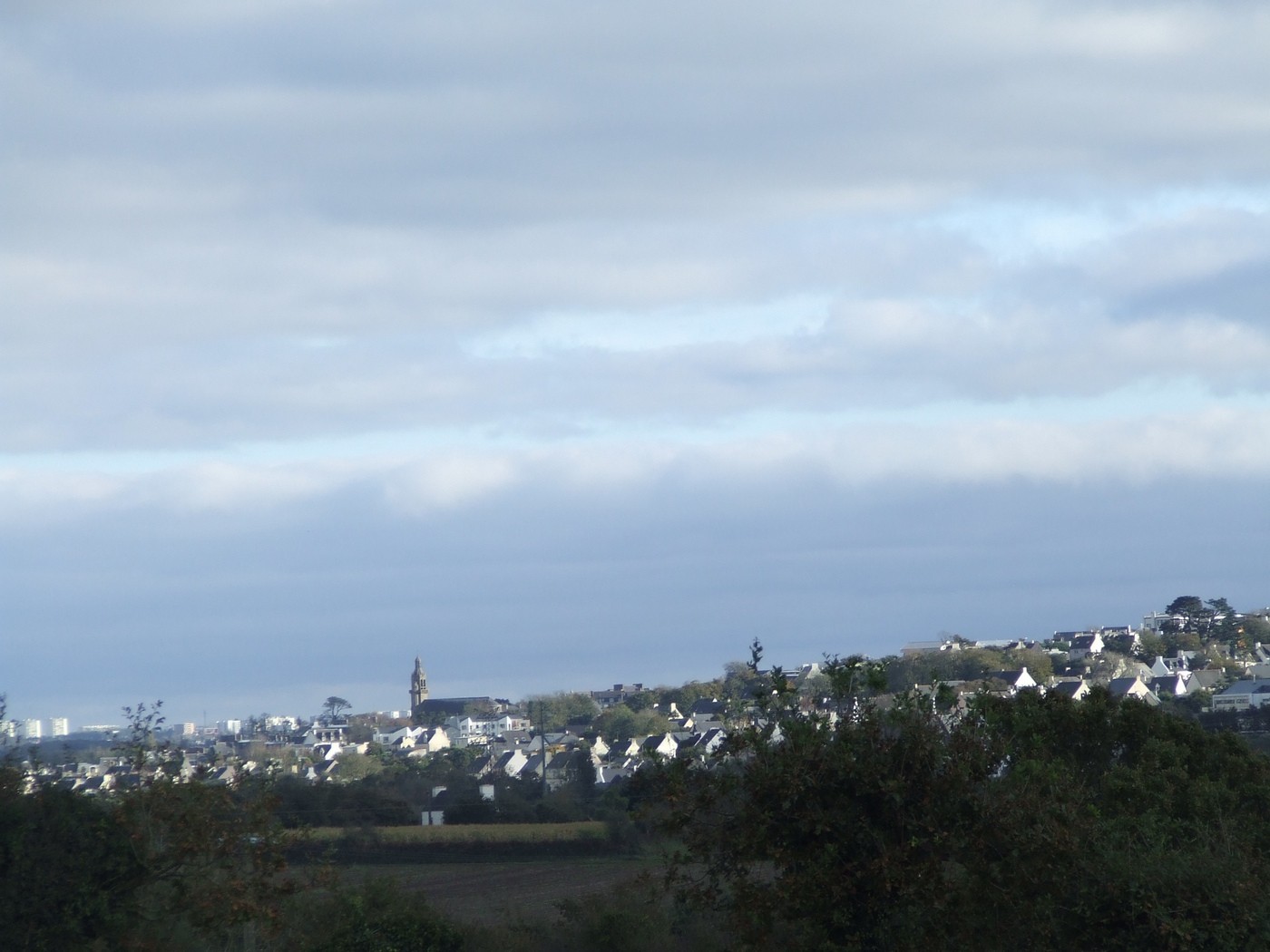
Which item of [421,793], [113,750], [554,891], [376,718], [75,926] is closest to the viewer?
[75,926]

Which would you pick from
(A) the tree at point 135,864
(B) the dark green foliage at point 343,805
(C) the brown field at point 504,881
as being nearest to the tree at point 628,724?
(B) the dark green foliage at point 343,805

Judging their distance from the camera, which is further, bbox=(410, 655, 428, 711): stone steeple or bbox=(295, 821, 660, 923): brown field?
bbox=(410, 655, 428, 711): stone steeple

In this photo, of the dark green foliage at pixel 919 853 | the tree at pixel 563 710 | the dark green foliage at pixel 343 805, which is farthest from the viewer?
the tree at pixel 563 710

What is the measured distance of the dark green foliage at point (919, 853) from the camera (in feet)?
32.7

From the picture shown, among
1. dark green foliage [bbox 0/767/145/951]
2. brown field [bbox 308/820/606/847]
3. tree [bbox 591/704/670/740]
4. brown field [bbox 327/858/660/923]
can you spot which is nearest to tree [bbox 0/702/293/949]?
dark green foliage [bbox 0/767/145/951]

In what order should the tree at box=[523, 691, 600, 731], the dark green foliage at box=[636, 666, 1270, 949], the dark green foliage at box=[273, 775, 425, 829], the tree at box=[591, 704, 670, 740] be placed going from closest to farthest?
the dark green foliage at box=[636, 666, 1270, 949] < the dark green foliage at box=[273, 775, 425, 829] < the tree at box=[591, 704, 670, 740] < the tree at box=[523, 691, 600, 731]

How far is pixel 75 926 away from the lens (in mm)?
13742

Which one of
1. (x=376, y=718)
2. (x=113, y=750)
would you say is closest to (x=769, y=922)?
(x=113, y=750)

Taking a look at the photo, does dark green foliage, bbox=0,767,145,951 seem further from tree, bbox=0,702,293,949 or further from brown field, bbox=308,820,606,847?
brown field, bbox=308,820,606,847

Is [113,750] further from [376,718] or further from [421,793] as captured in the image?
[376,718]

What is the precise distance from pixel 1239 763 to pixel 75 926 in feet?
43.4

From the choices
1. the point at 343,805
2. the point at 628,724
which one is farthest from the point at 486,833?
the point at 628,724

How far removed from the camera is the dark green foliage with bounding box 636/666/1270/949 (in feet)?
32.7

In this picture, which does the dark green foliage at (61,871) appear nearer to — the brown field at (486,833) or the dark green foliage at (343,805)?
the brown field at (486,833)
